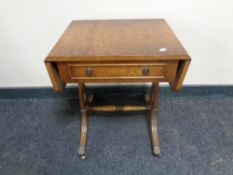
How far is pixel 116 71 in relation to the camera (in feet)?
2.93

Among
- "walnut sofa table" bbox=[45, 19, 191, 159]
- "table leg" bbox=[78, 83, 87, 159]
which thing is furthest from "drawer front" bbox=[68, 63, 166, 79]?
"table leg" bbox=[78, 83, 87, 159]

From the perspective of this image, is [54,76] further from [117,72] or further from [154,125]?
[154,125]

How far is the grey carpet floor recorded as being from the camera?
1.21 metres

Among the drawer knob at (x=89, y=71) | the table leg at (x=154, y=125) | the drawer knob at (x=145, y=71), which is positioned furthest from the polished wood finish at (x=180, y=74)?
the drawer knob at (x=89, y=71)

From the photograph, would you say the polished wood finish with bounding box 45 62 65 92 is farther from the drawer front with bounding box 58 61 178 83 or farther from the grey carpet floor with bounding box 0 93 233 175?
the grey carpet floor with bounding box 0 93 233 175

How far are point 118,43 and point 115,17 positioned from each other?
50cm

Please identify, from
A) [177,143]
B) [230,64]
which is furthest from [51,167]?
[230,64]

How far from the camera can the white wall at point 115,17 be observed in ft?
4.26

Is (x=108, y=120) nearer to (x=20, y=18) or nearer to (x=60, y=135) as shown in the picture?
(x=60, y=135)

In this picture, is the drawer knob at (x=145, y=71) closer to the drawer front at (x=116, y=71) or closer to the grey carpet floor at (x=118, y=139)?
the drawer front at (x=116, y=71)

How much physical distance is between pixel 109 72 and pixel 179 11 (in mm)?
789

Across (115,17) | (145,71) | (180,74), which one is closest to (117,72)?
(145,71)

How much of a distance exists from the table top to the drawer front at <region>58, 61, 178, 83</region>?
52mm

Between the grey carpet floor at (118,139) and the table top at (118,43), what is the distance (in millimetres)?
754
